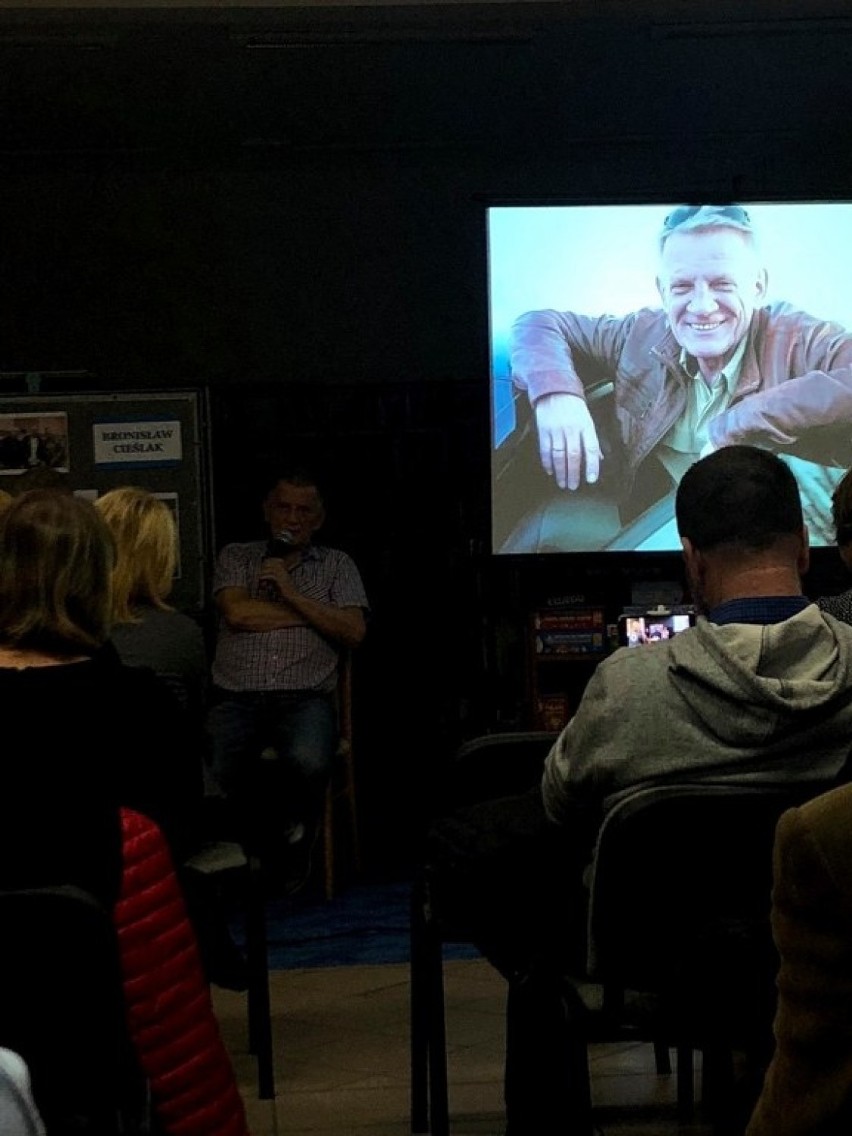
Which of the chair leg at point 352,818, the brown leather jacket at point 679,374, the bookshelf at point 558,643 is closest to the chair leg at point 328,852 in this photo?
the chair leg at point 352,818

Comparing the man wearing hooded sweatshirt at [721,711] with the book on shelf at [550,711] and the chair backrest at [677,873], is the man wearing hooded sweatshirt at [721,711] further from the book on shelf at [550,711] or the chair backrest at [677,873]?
the book on shelf at [550,711]

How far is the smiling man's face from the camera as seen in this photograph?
5602mm

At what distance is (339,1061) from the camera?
365 centimetres

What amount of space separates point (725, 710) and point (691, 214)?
370 centimetres

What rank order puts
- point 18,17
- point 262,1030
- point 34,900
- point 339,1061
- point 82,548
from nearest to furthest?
point 34,900
point 82,548
point 262,1030
point 339,1061
point 18,17

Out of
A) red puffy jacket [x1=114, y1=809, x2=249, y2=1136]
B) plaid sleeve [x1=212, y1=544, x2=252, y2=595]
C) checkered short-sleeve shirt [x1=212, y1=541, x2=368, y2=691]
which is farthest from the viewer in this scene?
plaid sleeve [x1=212, y1=544, x2=252, y2=595]

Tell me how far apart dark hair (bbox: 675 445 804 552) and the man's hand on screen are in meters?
3.28

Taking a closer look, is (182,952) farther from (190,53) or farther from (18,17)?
(190,53)

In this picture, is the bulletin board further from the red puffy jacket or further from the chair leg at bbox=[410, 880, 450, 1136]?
the red puffy jacket

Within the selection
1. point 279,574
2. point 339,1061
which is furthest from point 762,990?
point 279,574

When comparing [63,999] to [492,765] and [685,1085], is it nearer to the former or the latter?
[492,765]

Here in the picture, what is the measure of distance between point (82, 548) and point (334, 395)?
4.36 m

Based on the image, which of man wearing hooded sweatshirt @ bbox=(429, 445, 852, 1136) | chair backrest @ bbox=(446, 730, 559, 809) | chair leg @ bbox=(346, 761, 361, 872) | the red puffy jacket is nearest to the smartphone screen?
chair leg @ bbox=(346, 761, 361, 872)

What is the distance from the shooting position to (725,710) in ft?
7.16
